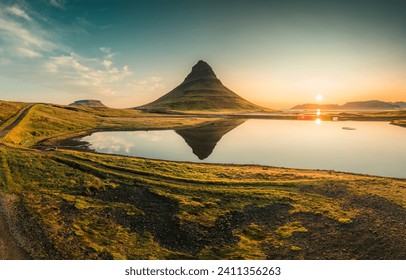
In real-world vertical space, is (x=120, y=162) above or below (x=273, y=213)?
above

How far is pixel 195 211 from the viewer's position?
2750 centimetres

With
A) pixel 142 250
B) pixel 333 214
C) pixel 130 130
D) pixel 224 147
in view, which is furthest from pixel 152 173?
pixel 130 130

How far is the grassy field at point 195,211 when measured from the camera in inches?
808

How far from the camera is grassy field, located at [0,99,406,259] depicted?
20516 mm

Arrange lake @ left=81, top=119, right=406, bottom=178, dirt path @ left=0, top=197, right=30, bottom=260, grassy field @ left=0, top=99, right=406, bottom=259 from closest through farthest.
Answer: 1. dirt path @ left=0, top=197, right=30, bottom=260
2. grassy field @ left=0, top=99, right=406, bottom=259
3. lake @ left=81, top=119, right=406, bottom=178

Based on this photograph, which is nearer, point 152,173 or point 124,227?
point 124,227

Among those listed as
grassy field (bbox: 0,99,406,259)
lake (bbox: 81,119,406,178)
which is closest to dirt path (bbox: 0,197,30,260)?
grassy field (bbox: 0,99,406,259)

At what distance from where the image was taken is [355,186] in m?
34.0

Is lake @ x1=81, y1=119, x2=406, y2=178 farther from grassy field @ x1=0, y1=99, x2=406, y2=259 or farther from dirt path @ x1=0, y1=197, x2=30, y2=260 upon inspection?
dirt path @ x1=0, y1=197, x2=30, y2=260

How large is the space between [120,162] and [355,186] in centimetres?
3648

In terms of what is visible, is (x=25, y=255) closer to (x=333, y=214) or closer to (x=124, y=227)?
(x=124, y=227)

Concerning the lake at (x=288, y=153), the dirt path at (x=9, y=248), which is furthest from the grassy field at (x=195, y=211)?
the lake at (x=288, y=153)

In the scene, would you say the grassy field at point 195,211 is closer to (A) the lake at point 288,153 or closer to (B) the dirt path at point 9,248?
(B) the dirt path at point 9,248

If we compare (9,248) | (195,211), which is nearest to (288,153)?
(195,211)
